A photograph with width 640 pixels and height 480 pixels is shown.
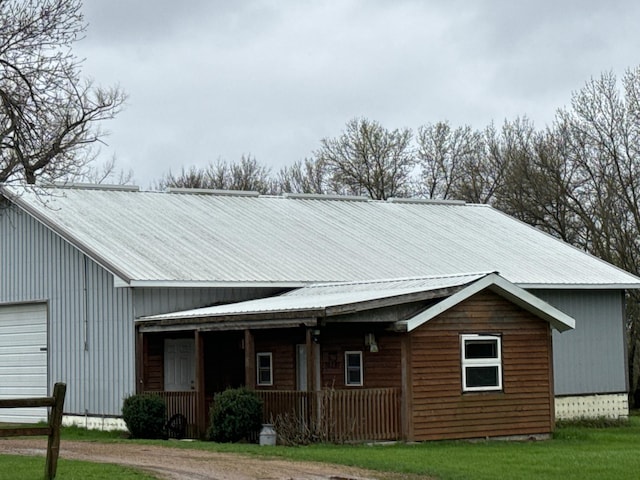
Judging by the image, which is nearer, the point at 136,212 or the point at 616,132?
the point at 136,212

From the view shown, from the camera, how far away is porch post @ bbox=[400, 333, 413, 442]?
2362 centimetres

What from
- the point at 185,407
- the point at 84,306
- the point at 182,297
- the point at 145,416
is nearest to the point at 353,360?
the point at 185,407

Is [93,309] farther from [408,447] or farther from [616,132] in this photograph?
[616,132]

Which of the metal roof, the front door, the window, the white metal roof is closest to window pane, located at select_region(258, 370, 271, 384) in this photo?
the front door

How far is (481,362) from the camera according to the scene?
24.9m

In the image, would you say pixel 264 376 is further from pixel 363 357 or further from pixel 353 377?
pixel 363 357

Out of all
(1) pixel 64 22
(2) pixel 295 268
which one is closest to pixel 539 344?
(2) pixel 295 268

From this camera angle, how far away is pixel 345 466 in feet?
61.7

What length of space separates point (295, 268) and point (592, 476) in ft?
44.8

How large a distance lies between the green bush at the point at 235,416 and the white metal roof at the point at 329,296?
173cm

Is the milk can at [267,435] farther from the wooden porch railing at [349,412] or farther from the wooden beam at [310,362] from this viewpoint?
the wooden beam at [310,362]

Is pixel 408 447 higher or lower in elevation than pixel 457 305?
lower

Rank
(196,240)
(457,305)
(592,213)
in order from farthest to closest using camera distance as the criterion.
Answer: (592,213) < (196,240) < (457,305)

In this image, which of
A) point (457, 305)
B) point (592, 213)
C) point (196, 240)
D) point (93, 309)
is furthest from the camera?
point (592, 213)
